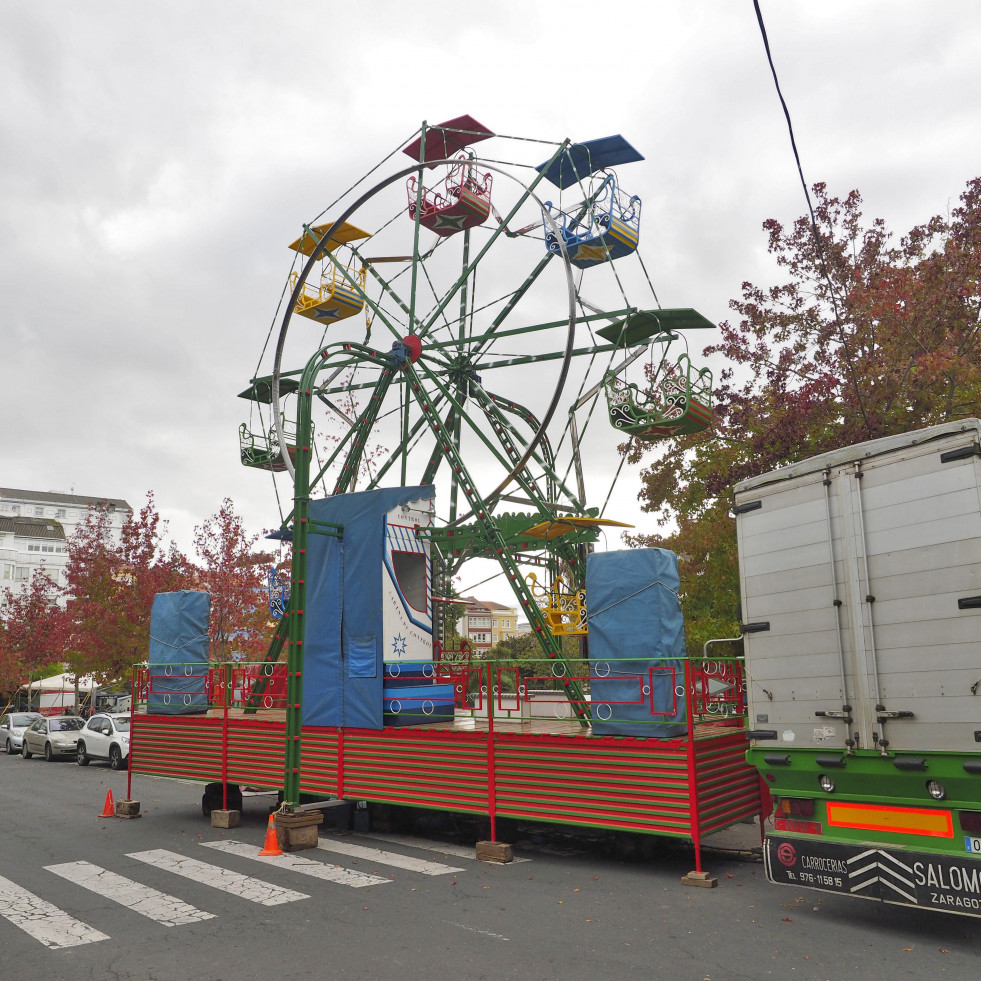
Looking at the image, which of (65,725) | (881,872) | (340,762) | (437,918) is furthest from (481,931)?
(65,725)

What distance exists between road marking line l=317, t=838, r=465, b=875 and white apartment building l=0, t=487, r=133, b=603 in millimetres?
65131

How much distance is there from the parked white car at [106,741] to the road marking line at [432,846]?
14718mm

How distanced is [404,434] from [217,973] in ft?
42.8

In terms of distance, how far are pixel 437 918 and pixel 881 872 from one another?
3822mm

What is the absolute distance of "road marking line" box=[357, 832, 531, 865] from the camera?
10617mm

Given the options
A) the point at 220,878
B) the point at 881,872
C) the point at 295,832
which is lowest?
the point at 220,878

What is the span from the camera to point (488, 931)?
737cm

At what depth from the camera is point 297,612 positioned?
11781 millimetres

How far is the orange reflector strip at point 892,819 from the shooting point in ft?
21.6

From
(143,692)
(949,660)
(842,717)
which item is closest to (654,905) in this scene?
(842,717)

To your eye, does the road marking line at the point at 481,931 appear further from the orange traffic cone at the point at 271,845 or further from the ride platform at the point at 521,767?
the orange traffic cone at the point at 271,845

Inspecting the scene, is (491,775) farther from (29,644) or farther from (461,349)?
(29,644)

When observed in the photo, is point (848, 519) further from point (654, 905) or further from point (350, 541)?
point (350, 541)

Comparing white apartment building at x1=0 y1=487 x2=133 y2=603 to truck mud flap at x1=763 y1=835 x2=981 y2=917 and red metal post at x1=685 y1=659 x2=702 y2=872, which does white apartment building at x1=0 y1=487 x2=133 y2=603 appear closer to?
red metal post at x1=685 y1=659 x2=702 y2=872
